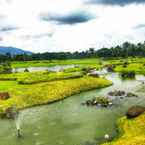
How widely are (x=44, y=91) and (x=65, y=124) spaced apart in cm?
2451

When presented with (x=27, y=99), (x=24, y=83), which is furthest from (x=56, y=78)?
(x=27, y=99)

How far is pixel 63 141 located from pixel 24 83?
4750 cm

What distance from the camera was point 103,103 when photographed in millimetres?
67375

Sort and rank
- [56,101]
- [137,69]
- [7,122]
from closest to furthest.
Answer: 1. [7,122]
2. [56,101]
3. [137,69]

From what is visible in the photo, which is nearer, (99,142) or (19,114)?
(99,142)

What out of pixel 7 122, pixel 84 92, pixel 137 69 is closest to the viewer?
pixel 7 122

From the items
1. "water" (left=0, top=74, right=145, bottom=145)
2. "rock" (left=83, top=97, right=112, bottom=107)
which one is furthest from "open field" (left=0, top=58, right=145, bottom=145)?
"rock" (left=83, top=97, right=112, bottom=107)

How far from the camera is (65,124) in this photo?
52344 millimetres

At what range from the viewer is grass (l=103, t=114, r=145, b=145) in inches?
1529

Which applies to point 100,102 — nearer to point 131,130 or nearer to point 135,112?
point 135,112

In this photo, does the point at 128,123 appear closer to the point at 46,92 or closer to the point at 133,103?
the point at 133,103

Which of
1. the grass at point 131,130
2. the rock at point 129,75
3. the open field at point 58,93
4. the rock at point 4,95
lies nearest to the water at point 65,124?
the grass at point 131,130

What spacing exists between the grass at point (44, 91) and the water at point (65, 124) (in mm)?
3584

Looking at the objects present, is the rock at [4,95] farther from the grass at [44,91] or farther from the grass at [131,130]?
the grass at [131,130]
